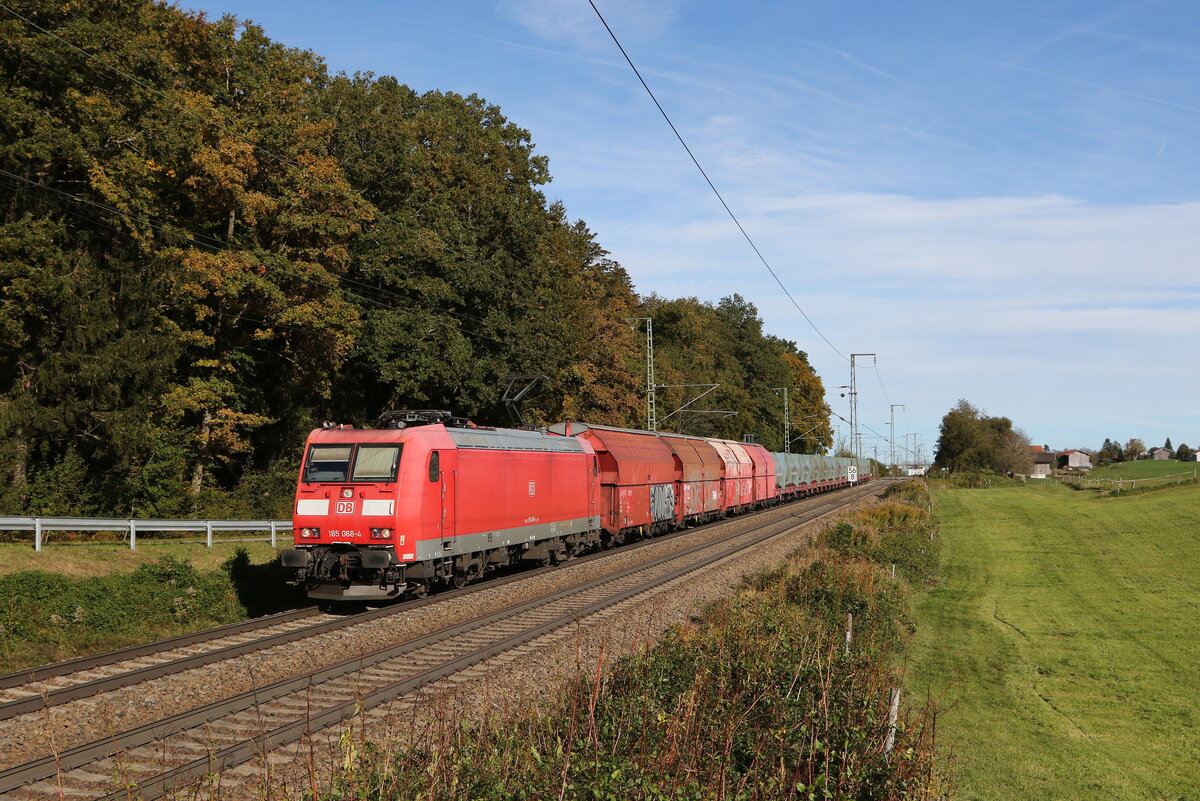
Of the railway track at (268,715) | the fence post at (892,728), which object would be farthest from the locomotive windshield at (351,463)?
the fence post at (892,728)

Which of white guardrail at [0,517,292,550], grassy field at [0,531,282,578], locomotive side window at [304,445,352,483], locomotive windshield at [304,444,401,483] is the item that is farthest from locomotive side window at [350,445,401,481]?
white guardrail at [0,517,292,550]

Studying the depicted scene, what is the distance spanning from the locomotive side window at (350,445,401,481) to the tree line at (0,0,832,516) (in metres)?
10.8

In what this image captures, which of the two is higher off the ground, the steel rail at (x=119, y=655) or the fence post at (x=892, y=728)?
the fence post at (x=892, y=728)

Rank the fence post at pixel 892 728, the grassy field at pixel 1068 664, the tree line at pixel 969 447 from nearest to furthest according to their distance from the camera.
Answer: the fence post at pixel 892 728 → the grassy field at pixel 1068 664 → the tree line at pixel 969 447

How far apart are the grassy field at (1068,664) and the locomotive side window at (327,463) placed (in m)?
10.9

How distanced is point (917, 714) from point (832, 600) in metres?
4.32

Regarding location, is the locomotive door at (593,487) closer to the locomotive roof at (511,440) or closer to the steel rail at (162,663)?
the locomotive roof at (511,440)

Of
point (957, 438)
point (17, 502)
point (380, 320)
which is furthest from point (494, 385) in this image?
point (957, 438)

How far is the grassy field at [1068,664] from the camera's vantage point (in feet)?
37.4

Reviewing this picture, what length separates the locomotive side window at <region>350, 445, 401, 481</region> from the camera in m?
16.8

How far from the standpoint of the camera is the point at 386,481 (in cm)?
1666

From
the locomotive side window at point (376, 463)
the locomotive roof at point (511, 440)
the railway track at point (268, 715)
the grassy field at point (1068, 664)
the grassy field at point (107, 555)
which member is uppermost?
the locomotive roof at point (511, 440)

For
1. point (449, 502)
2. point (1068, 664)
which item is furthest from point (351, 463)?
point (1068, 664)

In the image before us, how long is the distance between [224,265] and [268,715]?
23.2m
